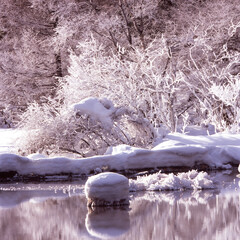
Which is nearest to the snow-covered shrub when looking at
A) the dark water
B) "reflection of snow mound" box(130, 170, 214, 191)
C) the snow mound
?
the snow mound

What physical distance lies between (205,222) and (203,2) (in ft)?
57.1

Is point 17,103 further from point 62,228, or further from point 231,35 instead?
point 62,228

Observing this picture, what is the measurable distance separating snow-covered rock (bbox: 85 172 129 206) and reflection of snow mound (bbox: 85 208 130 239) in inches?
10.8

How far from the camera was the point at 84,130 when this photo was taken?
1747 centimetres

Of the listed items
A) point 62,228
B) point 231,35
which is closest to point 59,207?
point 62,228

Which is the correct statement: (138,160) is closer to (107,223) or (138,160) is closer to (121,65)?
(107,223)

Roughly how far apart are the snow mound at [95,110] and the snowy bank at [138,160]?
4.84 feet

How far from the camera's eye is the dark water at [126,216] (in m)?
8.43

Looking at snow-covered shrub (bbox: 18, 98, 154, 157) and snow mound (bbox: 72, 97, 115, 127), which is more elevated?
snow mound (bbox: 72, 97, 115, 127)

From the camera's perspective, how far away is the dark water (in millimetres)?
8430

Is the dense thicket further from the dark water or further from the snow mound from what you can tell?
the dark water

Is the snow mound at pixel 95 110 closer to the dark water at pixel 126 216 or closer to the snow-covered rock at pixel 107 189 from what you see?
the dark water at pixel 126 216

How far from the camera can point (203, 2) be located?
25.2 meters

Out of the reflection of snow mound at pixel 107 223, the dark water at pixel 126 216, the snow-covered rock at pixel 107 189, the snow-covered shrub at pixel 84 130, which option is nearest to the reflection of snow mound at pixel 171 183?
the dark water at pixel 126 216
